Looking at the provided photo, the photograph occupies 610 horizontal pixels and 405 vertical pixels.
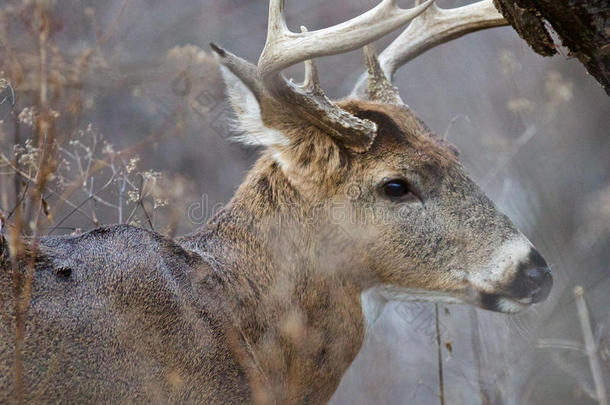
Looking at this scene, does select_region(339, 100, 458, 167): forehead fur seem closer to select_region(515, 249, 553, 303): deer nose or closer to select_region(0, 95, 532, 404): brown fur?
select_region(0, 95, 532, 404): brown fur

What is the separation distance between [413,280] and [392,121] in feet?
2.96

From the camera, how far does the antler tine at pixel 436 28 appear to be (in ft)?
15.0

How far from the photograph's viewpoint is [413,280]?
399 cm

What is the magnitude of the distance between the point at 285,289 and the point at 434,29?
2112 mm

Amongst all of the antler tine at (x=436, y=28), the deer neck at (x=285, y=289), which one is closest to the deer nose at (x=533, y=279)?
the deer neck at (x=285, y=289)

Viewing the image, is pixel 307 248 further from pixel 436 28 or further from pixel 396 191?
pixel 436 28

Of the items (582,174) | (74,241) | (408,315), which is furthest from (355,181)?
(582,174)

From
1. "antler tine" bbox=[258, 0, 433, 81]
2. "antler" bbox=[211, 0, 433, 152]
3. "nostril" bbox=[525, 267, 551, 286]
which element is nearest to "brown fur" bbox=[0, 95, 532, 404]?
"antler" bbox=[211, 0, 433, 152]

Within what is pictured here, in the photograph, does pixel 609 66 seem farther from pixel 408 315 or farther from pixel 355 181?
pixel 408 315

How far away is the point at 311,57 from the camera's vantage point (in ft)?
12.0

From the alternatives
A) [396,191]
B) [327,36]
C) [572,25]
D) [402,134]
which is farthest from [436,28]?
[572,25]

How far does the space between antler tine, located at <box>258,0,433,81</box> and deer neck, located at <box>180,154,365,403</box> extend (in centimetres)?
71

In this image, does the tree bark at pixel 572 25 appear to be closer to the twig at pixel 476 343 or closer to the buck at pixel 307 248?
the buck at pixel 307 248

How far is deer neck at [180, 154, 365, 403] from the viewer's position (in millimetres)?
3701
